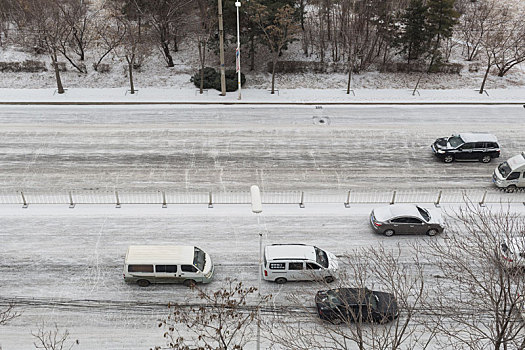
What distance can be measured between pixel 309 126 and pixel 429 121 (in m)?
9.26

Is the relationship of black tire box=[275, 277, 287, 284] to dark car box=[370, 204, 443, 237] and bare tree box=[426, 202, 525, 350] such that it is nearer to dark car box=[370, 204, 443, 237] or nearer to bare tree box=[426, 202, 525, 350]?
dark car box=[370, 204, 443, 237]

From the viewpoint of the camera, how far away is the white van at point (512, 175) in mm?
28891

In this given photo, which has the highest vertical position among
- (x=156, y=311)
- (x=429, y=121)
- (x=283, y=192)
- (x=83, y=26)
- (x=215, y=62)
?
(x=83, y=26)

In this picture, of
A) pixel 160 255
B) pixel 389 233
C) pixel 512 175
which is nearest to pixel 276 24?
pixel 512 175

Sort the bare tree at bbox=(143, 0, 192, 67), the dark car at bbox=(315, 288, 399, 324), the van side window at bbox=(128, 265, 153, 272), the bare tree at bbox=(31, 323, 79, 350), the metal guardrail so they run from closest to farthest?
the bare tree at bbox=(31, 323, 79, 350) < the dark car at bbox=(315, 288, 399, 324) < the van side window at bbox=(128, 265, 153, 272) < the metal guardrail < the bare tree at bbox=(143, 0, 192, 67)

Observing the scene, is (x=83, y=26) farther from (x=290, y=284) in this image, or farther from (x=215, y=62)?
(x=290, y=284)

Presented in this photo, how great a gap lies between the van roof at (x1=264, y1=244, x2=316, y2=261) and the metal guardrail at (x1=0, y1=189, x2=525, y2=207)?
5.18 metres

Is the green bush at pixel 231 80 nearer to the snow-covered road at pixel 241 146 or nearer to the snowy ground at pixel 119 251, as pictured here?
the snow-covered road at pixel 241 146

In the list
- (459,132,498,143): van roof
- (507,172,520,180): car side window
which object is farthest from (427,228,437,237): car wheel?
(459,132,498,143): van roof

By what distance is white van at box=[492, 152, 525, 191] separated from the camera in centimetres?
2889

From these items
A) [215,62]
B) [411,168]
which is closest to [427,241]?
[411,168]

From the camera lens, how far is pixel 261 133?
3562 centimetres

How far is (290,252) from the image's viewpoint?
22438mm

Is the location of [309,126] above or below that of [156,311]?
above
